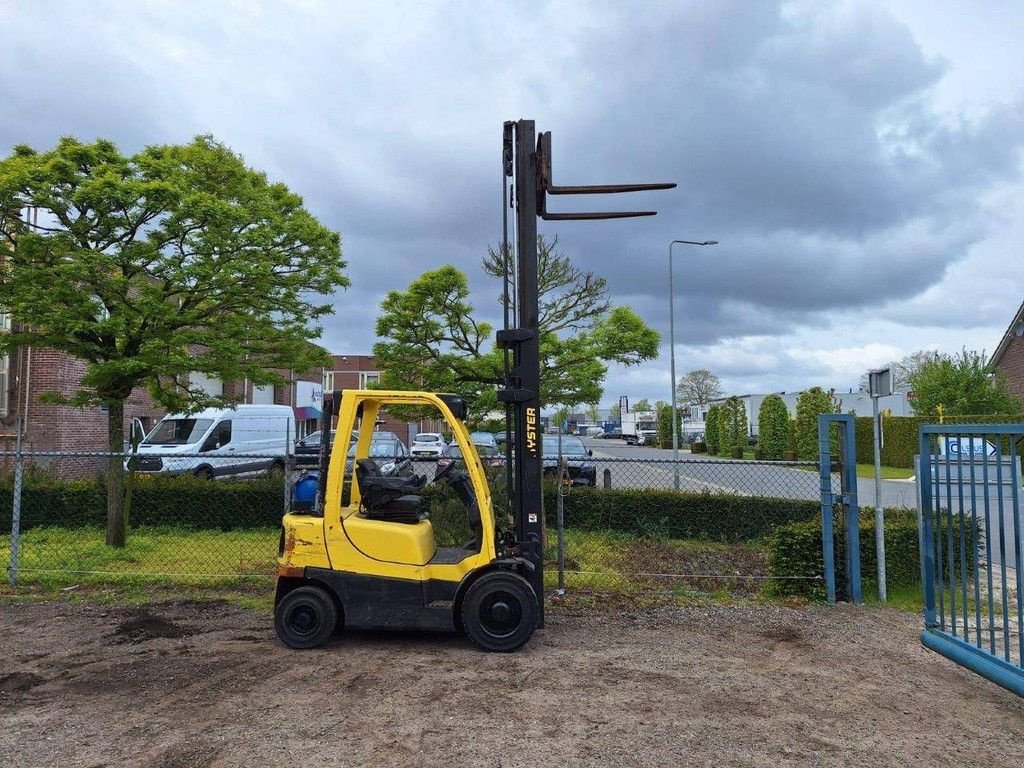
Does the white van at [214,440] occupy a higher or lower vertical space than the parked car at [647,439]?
higher

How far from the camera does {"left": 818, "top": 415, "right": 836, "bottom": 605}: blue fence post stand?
23.4 feet

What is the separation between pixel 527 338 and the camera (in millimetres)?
6141

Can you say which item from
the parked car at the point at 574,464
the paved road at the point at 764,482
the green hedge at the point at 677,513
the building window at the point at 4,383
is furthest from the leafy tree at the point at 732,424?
the building window at the point at 4,383

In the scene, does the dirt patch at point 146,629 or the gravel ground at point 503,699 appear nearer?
the gravel ground at point 503,699

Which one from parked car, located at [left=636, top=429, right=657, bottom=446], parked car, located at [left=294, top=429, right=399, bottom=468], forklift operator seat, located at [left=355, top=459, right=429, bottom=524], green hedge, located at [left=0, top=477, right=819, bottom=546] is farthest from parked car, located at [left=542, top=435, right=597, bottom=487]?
parked car, located at [left=636, top=429, right=657, bottom=446]

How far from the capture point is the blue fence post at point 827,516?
7117mm

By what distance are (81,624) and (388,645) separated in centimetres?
305

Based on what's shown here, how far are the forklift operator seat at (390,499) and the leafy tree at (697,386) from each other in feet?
265

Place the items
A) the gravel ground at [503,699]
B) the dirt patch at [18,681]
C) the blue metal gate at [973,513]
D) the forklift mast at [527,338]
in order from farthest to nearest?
the forklift mast at [527,338] < the dirt patch at [18,681] < the blue metal gate at [973,513] < the gravel ground at [503,699]

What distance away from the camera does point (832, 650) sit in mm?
5688

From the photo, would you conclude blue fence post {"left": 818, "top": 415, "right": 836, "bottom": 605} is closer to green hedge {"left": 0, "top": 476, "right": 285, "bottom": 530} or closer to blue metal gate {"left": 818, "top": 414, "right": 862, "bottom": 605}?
blue metal gate {"left": 818, "top": 414, "right": 862, "bottom": 605}

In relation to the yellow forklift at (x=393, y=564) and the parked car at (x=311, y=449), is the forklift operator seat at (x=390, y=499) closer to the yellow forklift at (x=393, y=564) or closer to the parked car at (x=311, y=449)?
the yellow forklift at (x=393, y=564)

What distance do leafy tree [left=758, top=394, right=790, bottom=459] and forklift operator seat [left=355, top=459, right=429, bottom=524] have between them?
33189mm

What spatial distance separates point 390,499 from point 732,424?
4336cm
